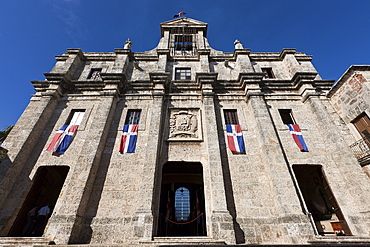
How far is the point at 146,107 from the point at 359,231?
41.6 feet

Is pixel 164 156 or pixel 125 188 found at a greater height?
pixel 164 156

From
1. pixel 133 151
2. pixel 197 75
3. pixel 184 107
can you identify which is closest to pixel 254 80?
pixel 197 75

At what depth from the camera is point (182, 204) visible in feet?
46.4

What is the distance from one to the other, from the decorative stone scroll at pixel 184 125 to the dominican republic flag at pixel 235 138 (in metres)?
1.78

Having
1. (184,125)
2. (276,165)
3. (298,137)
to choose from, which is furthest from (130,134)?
(298,137)

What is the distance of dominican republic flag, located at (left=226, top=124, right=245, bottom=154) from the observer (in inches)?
401

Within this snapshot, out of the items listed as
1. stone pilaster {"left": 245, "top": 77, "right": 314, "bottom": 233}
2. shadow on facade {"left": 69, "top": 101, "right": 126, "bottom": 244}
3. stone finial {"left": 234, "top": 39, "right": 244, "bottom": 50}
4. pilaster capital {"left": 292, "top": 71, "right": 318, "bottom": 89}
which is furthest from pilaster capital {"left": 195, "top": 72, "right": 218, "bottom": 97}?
shadow on facade {"left": 69, "top": 101, "right": 126, "bottom": 244}

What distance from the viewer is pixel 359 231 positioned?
7.79 m

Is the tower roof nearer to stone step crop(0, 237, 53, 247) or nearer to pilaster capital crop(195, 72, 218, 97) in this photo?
pilaster capital crop(195, 72, 218, 97)

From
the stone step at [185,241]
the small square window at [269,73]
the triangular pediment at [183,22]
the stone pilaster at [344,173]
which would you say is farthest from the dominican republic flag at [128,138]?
the triangular pediment at [183,22]

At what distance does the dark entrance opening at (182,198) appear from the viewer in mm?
12383

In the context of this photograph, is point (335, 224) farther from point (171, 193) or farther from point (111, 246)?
point (111, 246)

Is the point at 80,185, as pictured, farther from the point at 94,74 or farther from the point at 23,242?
the point at 94,74

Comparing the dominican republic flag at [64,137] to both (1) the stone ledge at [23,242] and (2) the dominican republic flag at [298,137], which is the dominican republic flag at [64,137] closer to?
(1) the stone ledge at [23,242]
